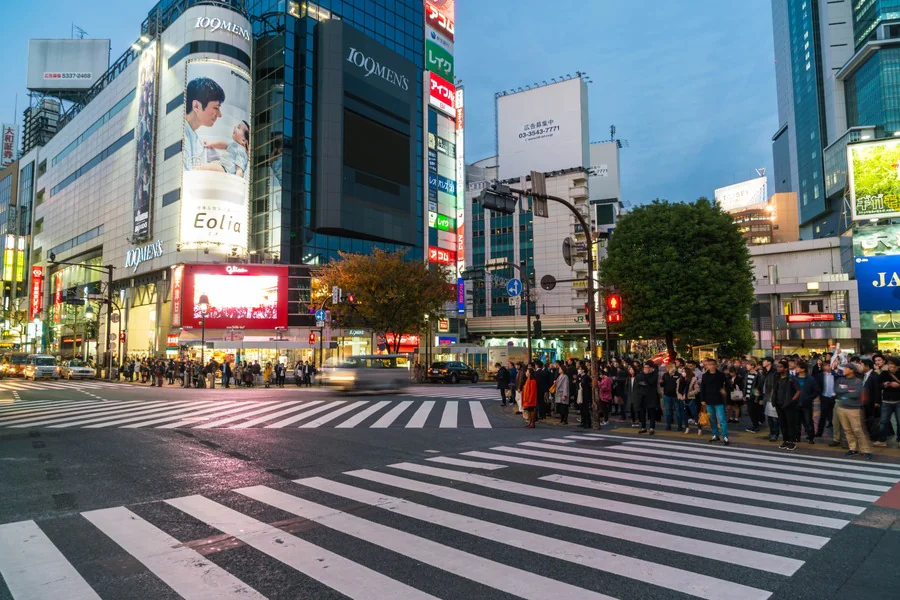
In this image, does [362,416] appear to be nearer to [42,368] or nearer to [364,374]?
[364,374]

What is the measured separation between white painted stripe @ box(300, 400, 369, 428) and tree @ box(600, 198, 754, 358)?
730 inches

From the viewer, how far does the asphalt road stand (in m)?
4.40

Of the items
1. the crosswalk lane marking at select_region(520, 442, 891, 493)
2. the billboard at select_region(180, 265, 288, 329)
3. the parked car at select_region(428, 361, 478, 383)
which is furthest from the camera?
the billboard at select_region(180, 265, 288, 329)

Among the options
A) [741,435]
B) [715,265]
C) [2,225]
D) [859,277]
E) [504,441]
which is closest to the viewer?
[504,441]

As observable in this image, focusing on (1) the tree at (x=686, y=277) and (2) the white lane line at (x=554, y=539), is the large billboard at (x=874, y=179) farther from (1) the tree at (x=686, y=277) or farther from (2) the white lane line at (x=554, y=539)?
(2) the white lane line at (x=554, y=539)

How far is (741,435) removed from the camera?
13.3 meters

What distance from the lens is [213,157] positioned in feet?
152

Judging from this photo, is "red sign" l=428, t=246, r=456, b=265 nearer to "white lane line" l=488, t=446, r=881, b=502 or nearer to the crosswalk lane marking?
the crosswalk lane marking

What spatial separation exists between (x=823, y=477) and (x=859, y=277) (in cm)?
4654

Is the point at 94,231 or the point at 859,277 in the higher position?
the point at 94,231

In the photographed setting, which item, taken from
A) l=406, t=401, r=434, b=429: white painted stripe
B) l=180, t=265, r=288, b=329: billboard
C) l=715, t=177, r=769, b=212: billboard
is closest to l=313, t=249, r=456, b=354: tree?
l=180, t=265, r=288, b=329: billboard

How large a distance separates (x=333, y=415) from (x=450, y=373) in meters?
21.8

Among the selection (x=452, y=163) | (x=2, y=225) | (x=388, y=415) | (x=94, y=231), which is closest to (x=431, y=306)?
(x=388, y=415)

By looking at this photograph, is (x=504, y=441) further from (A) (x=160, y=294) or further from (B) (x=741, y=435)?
(A) (x=160, y=294)
